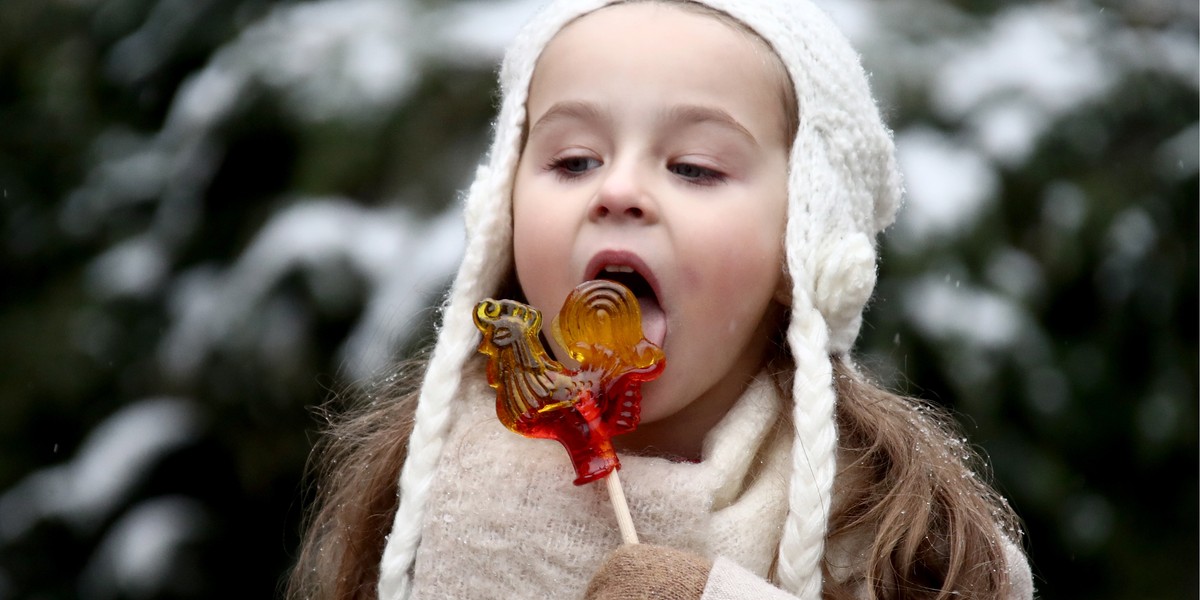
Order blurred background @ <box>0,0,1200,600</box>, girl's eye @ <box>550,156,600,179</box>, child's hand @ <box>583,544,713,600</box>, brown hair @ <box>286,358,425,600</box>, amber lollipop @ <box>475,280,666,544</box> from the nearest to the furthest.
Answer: child's hand @ <box>583,544,713,600</box>
amber lollipop @ <box>475,280,666,544</box>
girl's eye @ <box>550,156,600,179</box>
brown hair @ <box>286,358,425,600</box>
blurred background @ <box>0,0,1200,600</box>

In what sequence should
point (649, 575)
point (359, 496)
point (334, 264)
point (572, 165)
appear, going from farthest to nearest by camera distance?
point (334, 264) → point (359, 496) → point (572, 165) → point (649, 575)

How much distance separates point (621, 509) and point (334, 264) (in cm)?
130

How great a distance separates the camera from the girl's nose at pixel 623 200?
972 mm

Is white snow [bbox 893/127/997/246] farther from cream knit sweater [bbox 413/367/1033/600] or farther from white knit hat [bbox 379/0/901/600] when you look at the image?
cream knit sweater [bbox 413/367/1033/600]

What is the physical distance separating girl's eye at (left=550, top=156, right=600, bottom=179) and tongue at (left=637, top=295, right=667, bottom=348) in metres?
0.14

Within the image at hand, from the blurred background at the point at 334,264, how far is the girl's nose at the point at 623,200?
3.53 ft

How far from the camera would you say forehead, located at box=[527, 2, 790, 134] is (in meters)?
1.02

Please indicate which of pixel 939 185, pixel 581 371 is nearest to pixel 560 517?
pixel 581 371

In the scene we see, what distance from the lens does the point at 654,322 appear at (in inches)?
39.5

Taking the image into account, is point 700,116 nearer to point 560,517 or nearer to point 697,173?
point 697,173

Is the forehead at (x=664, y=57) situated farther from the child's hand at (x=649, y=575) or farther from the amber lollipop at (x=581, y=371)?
the child's hand at (x=649, y=575)

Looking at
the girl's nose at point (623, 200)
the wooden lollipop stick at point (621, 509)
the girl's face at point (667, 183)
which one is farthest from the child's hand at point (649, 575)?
the girl's nose at point (623, 200)

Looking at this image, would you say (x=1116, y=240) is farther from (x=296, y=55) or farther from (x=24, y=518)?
(x=24, y=518)

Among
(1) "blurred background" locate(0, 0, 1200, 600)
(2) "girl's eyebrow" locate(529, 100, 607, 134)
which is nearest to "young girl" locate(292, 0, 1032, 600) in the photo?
(2) "girl's eyebrow" locate(529, 100, 607, 134)
